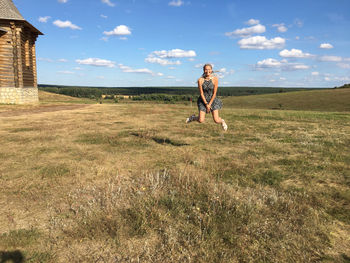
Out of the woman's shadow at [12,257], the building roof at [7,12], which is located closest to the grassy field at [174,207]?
the woman's shadow at [12,257]

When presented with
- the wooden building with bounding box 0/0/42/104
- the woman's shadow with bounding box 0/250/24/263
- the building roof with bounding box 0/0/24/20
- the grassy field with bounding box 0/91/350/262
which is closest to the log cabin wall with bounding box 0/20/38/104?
the wooden building with bounding box 0/0/42/104

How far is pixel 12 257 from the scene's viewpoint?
9.32 ft

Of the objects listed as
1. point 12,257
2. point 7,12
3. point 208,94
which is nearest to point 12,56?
point 7,12

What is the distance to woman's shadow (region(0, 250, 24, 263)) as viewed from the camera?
9.11 feet

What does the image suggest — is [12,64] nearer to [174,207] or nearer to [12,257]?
[12,257]

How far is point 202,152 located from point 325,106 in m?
59.3

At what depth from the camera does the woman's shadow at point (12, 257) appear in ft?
9.11

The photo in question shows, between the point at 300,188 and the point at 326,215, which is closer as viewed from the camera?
the point at 326,215

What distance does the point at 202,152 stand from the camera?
7.88m

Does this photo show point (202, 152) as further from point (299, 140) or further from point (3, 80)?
point (3, 80)

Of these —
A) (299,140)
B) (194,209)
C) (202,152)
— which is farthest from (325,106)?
(194,209)

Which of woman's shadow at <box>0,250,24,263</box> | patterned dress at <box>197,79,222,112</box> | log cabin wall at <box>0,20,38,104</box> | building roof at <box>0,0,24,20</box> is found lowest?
woman's shadow at <box>0,250,24,263</box>

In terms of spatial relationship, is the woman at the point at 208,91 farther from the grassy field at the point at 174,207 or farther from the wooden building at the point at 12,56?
the wooden building at the point at 12,56

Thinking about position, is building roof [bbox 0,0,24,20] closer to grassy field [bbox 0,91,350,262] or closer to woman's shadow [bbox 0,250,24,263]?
grassy field [bbox 0,91,350,262]
